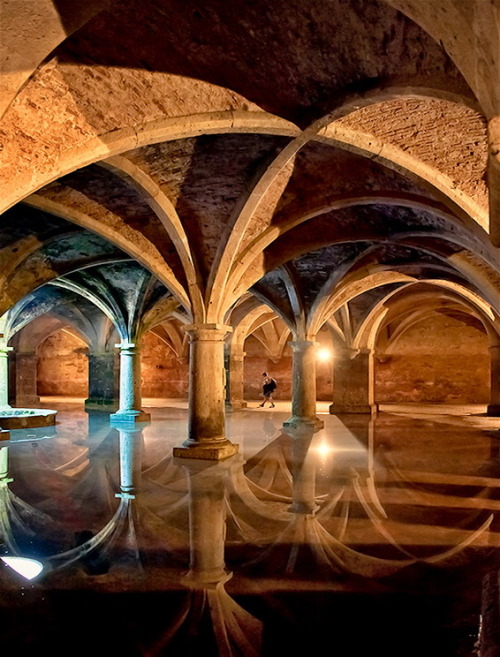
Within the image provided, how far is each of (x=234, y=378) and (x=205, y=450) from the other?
843 cm

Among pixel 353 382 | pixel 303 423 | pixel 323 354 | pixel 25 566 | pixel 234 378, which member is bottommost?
pixel 303 423

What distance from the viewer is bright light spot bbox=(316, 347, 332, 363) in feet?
67.4

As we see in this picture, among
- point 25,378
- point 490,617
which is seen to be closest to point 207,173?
point 490,617

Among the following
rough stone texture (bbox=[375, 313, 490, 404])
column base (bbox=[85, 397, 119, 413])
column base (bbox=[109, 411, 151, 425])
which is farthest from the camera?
rough stone texture (bbox=[375, 313, 490, 404])

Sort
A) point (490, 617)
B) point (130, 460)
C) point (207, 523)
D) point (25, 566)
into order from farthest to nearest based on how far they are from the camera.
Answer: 1. point (130, 460)
2. point (207, 523)
3. point (25, 566)
4. point (490, 617)

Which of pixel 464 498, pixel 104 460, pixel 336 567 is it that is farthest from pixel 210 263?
pixel 336 567

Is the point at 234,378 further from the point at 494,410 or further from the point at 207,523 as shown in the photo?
the point at 207,523

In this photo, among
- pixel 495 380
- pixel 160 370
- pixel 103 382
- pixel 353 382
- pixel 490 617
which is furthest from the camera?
pixel 160 370

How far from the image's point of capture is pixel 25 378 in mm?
18266

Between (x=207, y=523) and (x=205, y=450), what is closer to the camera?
(x=207, y=523)

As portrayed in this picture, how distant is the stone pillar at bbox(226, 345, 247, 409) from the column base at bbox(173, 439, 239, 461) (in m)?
7.89

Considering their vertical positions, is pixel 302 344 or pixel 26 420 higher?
pixel 302 344

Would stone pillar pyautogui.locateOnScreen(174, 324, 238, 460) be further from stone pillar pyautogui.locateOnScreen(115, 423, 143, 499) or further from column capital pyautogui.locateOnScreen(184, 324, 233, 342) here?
stone pillar pyautogui.locateOnScreen(115, 423, 143, 499)

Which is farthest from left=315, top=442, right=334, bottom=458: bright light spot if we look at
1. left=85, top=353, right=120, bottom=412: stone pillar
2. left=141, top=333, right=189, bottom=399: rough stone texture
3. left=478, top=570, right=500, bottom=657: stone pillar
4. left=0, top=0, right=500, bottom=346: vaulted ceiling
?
left=141, top=333, right=189, bottom=399: rough stone texture
